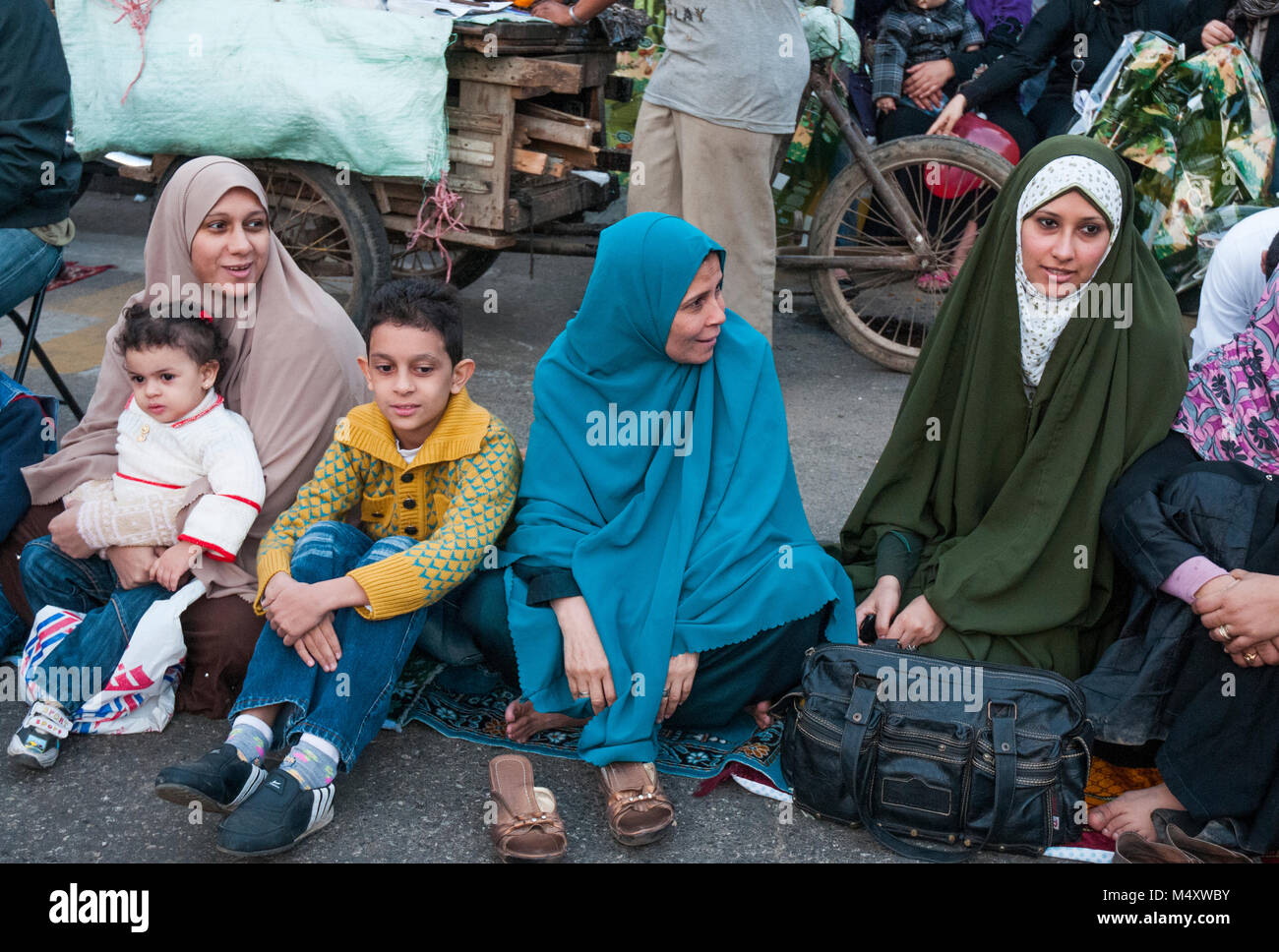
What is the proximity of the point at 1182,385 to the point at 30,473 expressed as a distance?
2606 mm

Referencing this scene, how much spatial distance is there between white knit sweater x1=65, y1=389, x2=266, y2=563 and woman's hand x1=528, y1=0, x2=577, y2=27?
2215mm

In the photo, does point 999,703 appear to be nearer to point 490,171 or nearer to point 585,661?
point 585,661

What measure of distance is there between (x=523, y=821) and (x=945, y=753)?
807 mm

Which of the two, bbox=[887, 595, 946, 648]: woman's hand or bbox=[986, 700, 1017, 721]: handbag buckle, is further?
bbox=[887, 595, 946, 648]: woman's hand

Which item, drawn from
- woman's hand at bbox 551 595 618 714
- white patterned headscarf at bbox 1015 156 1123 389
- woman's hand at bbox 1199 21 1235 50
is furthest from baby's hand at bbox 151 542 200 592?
woman's hand at bbox 1199 21 1235 50

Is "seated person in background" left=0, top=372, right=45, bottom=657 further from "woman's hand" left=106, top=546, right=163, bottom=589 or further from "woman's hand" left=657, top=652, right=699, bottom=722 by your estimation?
"woman's hand" left=657, top=652, right=699, bottom=722

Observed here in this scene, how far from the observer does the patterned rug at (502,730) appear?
8.45 ft

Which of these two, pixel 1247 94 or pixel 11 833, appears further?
pixel 1247 94

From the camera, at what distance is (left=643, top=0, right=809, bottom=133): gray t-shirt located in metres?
3.98

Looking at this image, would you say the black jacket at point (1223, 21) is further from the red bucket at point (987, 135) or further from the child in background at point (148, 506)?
the child in background at point (148, 506)

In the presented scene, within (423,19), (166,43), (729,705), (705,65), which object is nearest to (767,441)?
(729,705)

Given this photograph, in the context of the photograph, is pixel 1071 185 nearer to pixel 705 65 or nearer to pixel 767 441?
pixel 767 441
